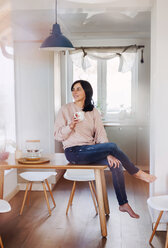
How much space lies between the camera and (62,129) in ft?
10.2

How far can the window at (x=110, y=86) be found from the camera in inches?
253

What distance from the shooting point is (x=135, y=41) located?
20.4 ft

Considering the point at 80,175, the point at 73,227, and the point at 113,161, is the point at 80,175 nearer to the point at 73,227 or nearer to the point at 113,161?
the point at 73,227

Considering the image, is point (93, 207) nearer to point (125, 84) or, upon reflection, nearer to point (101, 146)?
point (101, 146)

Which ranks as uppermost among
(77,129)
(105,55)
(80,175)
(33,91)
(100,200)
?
(105,55)

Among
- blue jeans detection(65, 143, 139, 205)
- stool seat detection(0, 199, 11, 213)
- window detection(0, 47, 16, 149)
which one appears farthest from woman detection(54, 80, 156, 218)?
window detection(0, 47, 16, 149)

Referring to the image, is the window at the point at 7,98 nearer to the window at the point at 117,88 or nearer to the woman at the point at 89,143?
the woman at the point at 89,143

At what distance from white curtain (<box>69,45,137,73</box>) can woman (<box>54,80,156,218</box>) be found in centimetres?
292

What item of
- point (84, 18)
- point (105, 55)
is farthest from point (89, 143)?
point (105, 55)

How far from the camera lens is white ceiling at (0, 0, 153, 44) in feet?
11.1

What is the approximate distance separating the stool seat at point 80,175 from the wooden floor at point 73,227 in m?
0.42

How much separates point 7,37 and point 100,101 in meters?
2.70

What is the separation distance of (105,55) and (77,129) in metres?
3.34

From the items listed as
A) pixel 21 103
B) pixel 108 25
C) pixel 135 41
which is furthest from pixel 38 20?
pixel 135 41
